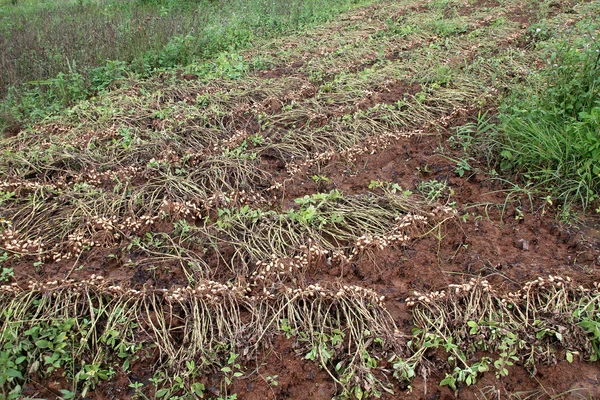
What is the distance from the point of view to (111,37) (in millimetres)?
6324

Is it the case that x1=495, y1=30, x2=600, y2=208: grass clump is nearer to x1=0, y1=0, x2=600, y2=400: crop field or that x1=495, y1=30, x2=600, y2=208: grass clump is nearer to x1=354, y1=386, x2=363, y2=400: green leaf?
x1=0, y1=0, x2=600, y2=400: crop field

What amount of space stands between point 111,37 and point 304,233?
4713mm

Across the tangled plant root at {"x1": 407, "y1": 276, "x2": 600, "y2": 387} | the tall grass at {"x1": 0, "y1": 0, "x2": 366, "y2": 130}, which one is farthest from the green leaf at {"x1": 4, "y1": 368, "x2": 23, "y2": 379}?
the tall grass at {"x1": 0, "y1": 0, "x2": 366, "y2": 130}

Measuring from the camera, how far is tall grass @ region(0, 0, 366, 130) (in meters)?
5.50

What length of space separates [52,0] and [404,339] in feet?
34.1

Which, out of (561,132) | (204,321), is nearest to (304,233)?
(204,321)

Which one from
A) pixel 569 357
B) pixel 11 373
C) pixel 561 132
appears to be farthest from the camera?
pixel 561 132

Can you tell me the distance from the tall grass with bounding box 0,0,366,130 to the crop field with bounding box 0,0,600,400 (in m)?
0.09

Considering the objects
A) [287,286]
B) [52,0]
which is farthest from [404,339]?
[52,0]

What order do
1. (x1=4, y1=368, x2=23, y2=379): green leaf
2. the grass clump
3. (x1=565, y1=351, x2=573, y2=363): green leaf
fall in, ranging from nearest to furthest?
(x1=4, y1=368, x2=23, y2=379): green leaf → (x1=565, y1=351, x2=573, y2=363): green leaf → the grass clump

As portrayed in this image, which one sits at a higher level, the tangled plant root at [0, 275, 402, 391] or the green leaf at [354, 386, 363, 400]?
the tangled plant root at [0, 275, 402, 391]

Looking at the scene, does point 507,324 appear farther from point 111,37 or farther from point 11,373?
point 111,37

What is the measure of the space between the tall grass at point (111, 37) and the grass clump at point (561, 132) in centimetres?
424

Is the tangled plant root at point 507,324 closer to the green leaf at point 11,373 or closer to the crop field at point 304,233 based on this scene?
the crop field at point 304,233
